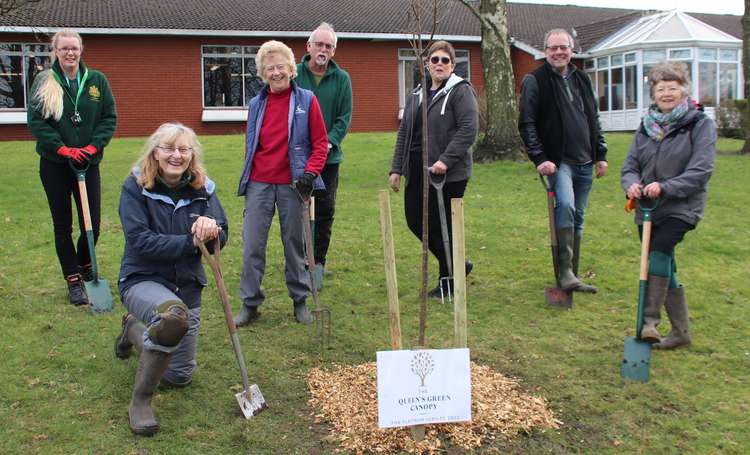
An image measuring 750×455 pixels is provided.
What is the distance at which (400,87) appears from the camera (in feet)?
89.4

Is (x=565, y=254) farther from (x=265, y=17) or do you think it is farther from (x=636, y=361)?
(x=265, y=17)

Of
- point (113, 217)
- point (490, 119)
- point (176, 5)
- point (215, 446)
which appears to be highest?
point (176, 5)

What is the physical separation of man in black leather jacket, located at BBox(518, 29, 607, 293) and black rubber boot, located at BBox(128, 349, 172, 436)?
3.28 meters

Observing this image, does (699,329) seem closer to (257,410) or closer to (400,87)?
(257,410)

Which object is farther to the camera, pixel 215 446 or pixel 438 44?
pixel 438 44

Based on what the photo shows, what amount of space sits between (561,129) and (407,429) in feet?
10.2

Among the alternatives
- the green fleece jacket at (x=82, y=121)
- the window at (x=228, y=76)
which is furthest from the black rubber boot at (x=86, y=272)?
the window at (x=228, y=76)

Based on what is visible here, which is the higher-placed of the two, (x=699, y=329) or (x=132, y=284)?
(x=132, y=284)

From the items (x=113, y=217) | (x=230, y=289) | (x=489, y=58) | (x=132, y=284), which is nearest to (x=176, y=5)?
(x=489, y=58)

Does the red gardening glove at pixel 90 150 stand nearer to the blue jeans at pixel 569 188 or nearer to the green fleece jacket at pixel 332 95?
the green fleece jacket at pixel 332 95

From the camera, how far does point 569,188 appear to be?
596 cm

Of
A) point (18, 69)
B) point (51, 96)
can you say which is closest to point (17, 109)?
point (18, 69)

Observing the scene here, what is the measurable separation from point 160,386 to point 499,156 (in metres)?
10.5

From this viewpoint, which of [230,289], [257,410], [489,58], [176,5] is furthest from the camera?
[176,5]
